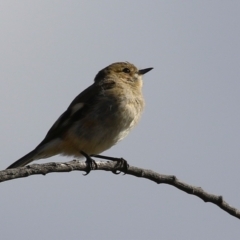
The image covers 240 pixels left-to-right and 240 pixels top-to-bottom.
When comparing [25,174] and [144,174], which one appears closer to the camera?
[25,174]

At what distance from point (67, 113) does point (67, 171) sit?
128 inches

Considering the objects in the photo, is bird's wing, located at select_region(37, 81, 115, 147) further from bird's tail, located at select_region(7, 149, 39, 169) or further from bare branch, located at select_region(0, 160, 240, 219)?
bare branch, located at select_region(0, 160, 240, 219)

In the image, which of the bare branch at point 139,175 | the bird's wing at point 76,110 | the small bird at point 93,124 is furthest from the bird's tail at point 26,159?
the bare branch at point 139,175

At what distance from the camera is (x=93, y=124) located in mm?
7336

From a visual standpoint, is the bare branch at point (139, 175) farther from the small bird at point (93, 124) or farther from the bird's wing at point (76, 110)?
the bird's wing at point (76, 110)

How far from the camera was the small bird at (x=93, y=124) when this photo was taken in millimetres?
7254

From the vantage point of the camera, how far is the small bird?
725cm

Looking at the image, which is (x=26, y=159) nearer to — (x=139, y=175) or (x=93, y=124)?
(x=93, y=124)

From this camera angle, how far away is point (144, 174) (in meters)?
4.92

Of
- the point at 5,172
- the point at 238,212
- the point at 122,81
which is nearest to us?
the point at 5,172

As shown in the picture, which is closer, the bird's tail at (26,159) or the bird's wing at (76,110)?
the bird's tail at (26,159)

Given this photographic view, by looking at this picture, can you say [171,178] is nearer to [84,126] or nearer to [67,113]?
[84,126]

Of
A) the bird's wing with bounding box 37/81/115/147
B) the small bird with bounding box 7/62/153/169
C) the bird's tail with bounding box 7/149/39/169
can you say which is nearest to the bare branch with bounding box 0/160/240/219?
the small bird with bounding box 7/62/153/169

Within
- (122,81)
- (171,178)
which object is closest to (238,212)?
(171,178)
